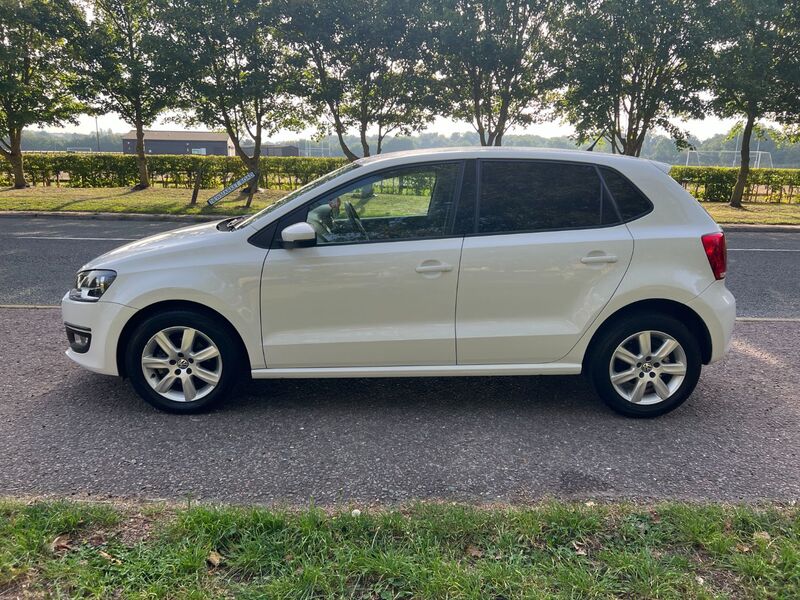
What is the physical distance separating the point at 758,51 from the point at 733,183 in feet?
31.1

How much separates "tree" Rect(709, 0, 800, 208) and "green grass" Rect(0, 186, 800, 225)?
11.4 ft

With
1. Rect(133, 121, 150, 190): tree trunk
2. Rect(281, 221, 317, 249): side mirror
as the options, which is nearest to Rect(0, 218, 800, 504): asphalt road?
Rect(281, 221, 317, 249): side mirror

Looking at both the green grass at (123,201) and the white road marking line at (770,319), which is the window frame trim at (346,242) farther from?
the green grass at (123,201)

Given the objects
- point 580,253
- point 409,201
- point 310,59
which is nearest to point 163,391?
point 409,201

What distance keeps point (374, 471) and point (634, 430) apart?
67.2 inches

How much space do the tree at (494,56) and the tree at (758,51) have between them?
14.7 ft

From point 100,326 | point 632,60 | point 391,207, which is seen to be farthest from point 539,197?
point 632,60

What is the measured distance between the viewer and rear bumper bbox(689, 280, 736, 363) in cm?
375

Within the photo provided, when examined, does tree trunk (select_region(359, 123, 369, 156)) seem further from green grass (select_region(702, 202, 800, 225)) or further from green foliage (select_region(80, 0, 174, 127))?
green grass (select_region(702, 202, 800, 225))

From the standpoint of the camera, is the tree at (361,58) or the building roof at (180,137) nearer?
the tree at (361,58)

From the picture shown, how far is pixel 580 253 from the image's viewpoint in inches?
145

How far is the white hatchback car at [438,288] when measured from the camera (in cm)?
368

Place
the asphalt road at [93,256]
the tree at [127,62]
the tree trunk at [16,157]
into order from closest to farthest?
the asphalt road at [93,256]
the tree at [127,62]
the tree trunk at [16,157]

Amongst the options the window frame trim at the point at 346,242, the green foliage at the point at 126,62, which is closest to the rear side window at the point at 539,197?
the window frame trim at the point at 346,242
